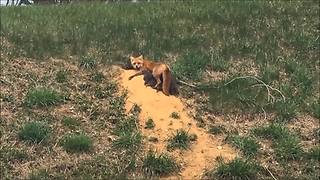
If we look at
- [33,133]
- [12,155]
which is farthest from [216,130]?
[12,155]

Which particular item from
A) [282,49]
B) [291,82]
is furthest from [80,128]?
[282,49]

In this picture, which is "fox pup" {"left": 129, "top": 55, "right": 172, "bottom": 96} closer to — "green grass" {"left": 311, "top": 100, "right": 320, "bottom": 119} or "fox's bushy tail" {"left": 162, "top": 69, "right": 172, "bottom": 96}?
"fox's bushy tail" {"left": 162, "top": 69, "right": 172, "bottom": 96}

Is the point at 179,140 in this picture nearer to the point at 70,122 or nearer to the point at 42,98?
the point at 70,122

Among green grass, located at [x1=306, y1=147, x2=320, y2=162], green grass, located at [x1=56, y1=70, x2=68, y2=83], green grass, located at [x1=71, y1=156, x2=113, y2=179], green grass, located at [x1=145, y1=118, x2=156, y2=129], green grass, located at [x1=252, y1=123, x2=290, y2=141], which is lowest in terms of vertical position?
green grass, located at [x1=306, y1=147, x2=320, y2=162]

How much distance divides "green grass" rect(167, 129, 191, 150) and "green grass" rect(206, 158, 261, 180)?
0.72 metres

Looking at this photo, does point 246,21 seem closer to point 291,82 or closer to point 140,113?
point 291,82

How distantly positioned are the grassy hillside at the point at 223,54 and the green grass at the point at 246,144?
15 mm

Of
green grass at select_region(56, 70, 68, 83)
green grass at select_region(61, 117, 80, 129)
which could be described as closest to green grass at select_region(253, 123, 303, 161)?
green grass at select_region(61, 117, 80, 129)

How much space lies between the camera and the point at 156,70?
1097 centimetres

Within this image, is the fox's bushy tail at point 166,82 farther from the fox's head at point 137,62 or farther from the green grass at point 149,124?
the green grass at point 149,124

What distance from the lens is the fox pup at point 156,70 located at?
10.8 metres

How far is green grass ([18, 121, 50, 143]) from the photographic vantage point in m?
9.28

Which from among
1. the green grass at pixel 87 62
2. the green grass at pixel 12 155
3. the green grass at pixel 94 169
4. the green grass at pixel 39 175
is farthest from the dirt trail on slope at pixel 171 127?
the green grass at pixel 12 155

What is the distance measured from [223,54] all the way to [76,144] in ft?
13.8
